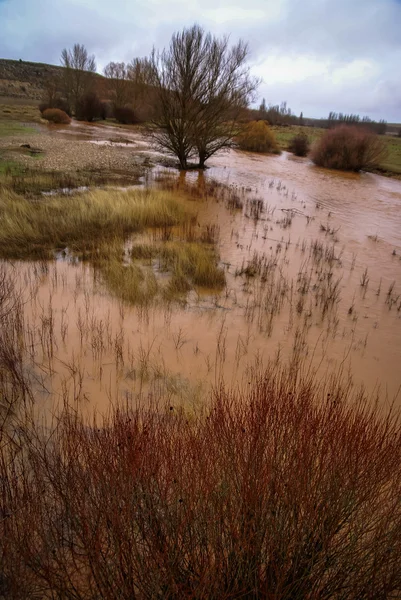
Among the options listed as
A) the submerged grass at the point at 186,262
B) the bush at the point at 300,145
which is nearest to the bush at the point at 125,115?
the bush at the point at 300,145

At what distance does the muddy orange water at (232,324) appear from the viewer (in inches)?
174

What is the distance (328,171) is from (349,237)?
621 inches

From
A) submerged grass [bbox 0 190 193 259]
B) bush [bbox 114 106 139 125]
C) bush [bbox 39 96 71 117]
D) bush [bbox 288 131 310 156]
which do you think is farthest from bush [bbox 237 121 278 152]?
submerged grass [bbox 0 190 193 259]

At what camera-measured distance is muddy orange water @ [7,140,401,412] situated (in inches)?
174

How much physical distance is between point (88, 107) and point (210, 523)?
154 ft

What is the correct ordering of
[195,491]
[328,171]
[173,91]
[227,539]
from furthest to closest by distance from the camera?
[328,171]
[173,91]
[195,491]
[227,539]

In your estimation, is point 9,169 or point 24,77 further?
point 24,77

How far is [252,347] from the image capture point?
5.22m

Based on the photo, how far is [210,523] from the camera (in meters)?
1.97

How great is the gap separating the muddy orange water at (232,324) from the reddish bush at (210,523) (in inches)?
50.7

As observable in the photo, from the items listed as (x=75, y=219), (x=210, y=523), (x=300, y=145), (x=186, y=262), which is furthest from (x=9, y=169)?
(x=300, y=145)

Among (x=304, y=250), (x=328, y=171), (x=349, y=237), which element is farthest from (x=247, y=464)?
(x=328, y=171)

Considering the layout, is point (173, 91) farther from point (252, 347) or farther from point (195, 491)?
point (195, 491)

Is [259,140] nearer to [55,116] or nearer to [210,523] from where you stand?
[55,116]
